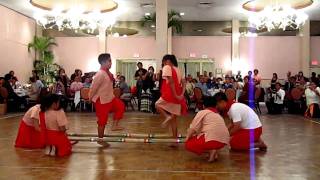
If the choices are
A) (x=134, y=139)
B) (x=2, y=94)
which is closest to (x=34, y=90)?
(x=2, y=94)

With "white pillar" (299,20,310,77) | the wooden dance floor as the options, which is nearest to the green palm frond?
"white pillar" (299,20,310,77)

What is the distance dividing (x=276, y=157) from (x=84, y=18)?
12.5 meters

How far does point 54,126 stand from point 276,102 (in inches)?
367

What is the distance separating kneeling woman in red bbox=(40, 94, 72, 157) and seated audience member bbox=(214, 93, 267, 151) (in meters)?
2.12

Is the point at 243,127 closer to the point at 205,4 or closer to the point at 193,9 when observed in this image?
the point at 205,4

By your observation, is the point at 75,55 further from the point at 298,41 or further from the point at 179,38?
the point at 298,41

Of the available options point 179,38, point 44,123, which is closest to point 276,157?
point 44,123

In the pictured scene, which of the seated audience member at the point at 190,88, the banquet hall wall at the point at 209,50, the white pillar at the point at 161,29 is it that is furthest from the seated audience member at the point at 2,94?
the banquet hall wall at the point at 209,50

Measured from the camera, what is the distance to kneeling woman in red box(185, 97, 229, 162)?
494cm

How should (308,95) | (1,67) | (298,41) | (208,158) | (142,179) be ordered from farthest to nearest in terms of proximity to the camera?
1. (298,41)
2. (1,67)
3. (308,95)
4. (208,158)
5. (142,179)

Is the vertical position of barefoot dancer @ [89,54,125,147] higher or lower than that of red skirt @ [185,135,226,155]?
higher

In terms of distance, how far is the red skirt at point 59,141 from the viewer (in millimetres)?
5305

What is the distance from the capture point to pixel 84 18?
53.7 feet

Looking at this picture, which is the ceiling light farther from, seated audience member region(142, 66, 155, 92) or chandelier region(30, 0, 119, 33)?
seated audience member region(142, 66, 155, 92)
